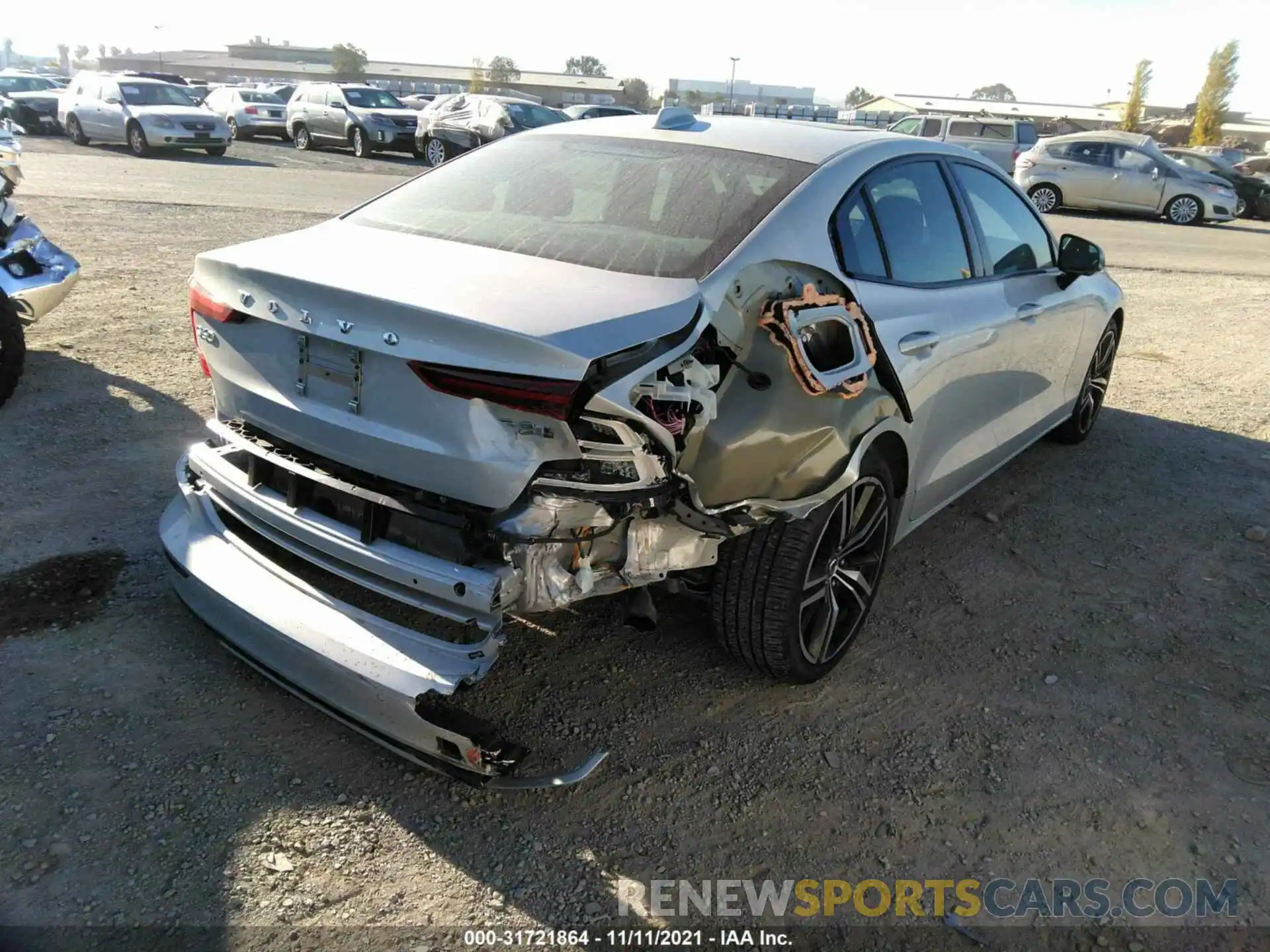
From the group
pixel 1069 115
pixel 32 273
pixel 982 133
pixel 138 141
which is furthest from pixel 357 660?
pixel 1069 115

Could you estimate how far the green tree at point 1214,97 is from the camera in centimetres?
4825

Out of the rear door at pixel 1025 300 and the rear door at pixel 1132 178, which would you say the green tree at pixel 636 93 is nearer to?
the rear door at pixel 1132 178

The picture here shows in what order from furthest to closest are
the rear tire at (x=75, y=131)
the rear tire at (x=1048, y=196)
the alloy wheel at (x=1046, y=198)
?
the rear tire at (x=75, y=131) → the alloy wheel at (x=1046, y=198) → the rear tire at (x=1048, y=196)

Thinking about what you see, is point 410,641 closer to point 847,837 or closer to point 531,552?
point 531,552

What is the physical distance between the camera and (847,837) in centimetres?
264

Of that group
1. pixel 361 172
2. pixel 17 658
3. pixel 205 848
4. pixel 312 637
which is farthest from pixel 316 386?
pixel 361 172

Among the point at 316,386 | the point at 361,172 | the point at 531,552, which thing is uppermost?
the point at 316,386

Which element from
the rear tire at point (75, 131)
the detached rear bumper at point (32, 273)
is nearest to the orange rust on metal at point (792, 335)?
the detached rear bumper at point (32, 273)

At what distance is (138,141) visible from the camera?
63.4 ft

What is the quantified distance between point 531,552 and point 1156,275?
12.5m

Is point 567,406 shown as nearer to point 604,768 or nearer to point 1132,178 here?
point 604,768

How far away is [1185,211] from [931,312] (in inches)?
778

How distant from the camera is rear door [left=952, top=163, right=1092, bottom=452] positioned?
13.5 ft

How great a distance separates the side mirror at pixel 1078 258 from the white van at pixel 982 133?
18752 mm
